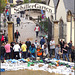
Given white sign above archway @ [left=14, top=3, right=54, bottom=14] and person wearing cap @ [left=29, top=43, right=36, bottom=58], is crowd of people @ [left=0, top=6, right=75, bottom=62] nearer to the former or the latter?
person wearing cap @ [left=29, top=43, right=36, bottom=58]

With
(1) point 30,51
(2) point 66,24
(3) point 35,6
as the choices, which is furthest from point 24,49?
(3) point 35,6

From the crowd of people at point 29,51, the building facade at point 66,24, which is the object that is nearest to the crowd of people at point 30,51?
the crowd of people at point 29,51

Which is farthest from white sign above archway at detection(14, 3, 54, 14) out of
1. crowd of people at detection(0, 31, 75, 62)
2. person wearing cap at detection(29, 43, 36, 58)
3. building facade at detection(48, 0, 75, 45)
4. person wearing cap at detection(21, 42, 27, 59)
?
person wearing cap at detection(21, 42, 27, 59)

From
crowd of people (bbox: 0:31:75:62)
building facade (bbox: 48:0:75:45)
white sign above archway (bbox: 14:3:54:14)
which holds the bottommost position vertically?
crowd of people (bbox: 0:31:75:62)

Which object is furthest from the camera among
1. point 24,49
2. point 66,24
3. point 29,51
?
point 66,24

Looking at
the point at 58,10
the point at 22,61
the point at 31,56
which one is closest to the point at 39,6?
the point at 58,10

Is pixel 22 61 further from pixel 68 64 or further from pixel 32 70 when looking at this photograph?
pixel 68 64

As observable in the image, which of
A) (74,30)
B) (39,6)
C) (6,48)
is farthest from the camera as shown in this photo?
(39,6)

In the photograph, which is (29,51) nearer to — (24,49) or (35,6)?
(24,49)

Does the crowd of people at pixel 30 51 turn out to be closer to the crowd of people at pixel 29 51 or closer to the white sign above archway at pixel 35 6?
the crowd of people at pixel 29 51

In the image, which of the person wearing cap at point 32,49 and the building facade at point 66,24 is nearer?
the person wearing cap at point 32,49

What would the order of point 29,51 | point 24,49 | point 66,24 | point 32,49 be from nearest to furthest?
1. point 24,49
2. point 32,49
3. point 29,51
4. point 66,24

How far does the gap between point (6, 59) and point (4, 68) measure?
192cm

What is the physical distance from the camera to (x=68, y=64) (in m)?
13.1
